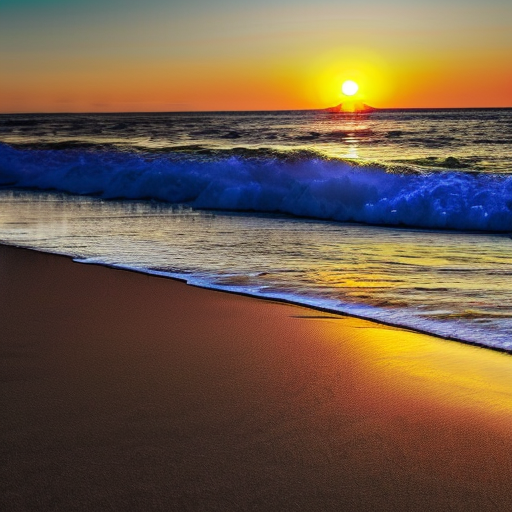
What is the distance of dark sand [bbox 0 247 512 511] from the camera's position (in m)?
2.44

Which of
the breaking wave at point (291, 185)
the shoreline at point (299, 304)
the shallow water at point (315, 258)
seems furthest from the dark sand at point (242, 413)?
the breaking wave at point (291, 185)

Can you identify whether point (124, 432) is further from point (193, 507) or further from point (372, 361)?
point (372, 361)

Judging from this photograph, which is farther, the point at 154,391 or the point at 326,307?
the point at 326,307

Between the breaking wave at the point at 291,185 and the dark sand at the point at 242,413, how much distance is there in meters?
7.30

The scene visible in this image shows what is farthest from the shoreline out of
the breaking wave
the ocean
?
the breaking wave

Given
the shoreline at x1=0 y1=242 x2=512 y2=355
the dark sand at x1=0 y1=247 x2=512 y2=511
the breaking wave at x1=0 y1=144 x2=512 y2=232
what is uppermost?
the breaking wave at x1=0 y1=144 x2=512 y2=232

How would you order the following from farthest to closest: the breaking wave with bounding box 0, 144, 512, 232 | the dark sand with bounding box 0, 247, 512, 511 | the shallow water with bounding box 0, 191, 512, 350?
the breaking wave with bounding box 0, 144, 512, 232
the shallow water with bounding box 0, 191, 512, 350
the dark sand with bounding box 0, 247, 512, 511

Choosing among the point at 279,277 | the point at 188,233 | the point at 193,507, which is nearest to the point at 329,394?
the point at 193,507

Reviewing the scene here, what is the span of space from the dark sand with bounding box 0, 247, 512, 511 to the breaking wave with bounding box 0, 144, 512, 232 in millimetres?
7304

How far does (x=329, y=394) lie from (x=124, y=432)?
1007 mm

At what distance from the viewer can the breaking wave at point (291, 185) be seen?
11.8 meters

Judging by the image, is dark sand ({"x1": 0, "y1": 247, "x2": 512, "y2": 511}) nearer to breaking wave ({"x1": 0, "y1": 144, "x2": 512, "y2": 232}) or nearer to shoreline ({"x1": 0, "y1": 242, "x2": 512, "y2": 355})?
shoreline ({"x1": 0, "y1": 242, "x2": 512, "y2": 355})

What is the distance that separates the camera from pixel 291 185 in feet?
46.3

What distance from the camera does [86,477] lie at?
2512mm
